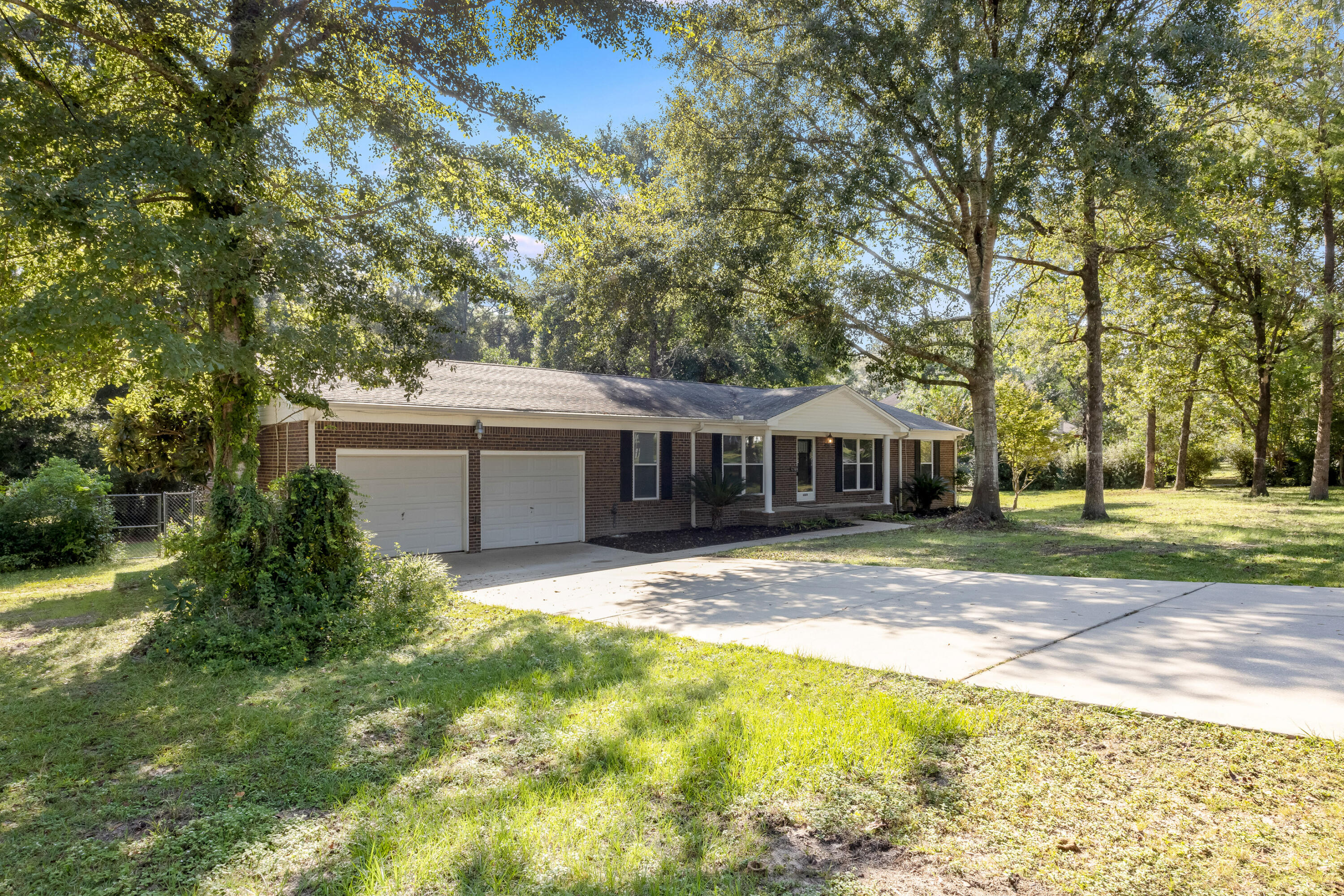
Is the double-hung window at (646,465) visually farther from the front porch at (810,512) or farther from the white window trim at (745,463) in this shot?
the front porch at (810,512)

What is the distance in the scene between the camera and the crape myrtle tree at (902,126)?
13164 millimetres

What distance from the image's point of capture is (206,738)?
14.1 ft

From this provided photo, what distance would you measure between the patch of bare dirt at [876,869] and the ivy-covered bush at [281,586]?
4829 millimetres

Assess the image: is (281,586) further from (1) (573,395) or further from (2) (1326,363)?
(2) (1326,363)

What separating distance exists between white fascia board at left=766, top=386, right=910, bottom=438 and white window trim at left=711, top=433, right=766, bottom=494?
816 millimetres

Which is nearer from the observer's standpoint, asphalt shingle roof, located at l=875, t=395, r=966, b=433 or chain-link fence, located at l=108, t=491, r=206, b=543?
chain-link fence, located at l=108, t=491, r=206, b=543

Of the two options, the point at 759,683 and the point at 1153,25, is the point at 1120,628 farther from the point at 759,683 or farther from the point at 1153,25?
the point at 1153,25

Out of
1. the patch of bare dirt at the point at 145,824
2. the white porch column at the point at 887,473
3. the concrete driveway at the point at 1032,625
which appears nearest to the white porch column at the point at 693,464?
the concrete driveway at the point at 1032,625

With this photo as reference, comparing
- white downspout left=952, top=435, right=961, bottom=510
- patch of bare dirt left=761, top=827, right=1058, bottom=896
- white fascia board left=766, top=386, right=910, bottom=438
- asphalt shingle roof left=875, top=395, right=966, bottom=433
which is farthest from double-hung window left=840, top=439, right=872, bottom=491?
patch of bare dirt left=761, top=827, right=1058, bottom=896

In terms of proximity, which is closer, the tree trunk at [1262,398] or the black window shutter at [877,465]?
the black window shutter at [877,465]

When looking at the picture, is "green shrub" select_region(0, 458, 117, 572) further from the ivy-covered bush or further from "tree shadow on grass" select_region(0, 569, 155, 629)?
the ivy-covered bush

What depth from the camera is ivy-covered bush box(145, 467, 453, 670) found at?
632 centimetres

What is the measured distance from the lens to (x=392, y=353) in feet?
30.8

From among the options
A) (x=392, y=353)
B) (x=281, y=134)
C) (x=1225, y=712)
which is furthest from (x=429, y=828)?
(x=281, y=134)
